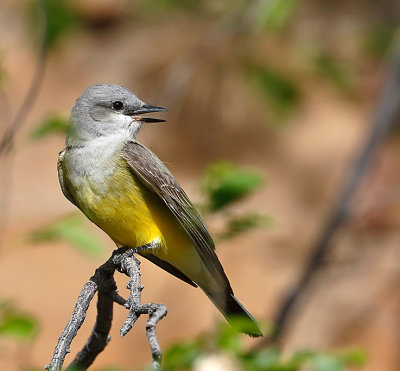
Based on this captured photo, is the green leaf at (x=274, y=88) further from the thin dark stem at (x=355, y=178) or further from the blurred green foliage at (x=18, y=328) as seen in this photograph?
the blurred green foliage at (x=18, y=328)

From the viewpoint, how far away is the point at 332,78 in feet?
21.4

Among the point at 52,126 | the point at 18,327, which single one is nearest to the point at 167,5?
the point at 52,126

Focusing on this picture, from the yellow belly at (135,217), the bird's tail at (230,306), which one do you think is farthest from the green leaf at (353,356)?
the yellow belly at (135,217)

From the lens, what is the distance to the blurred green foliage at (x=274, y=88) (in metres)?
6.03

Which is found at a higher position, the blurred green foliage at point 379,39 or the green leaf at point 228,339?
the blurred green foliage at point 379,39

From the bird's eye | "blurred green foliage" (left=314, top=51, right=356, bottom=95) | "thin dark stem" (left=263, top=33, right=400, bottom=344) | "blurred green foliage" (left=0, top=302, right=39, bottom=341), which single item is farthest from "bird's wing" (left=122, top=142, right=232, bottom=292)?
"blurred green foliage" (left=314, top=51, right=356, bottom=95)

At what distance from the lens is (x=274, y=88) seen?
607cm

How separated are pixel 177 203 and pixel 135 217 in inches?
7.9

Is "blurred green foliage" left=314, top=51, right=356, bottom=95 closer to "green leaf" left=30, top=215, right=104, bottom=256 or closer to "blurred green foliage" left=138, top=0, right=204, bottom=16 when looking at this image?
"blurred green foliage" left=138, top=0, right=204, bottom=16

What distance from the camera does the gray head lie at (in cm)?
368

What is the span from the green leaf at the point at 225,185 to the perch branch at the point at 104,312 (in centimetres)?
66

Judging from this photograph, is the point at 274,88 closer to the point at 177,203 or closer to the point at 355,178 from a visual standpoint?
the point at 355,178

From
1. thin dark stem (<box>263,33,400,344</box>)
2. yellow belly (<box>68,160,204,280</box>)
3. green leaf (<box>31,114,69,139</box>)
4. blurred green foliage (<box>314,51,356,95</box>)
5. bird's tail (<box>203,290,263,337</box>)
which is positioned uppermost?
blurred green foliage (<box>314,51,356,95</box>)

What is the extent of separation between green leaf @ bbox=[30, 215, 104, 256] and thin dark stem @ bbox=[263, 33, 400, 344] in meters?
2.41
